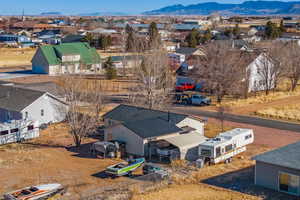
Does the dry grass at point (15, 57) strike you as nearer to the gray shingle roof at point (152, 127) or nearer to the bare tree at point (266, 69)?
the bare tree at point (266, 69)

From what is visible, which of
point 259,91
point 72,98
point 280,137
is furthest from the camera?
point 259,91

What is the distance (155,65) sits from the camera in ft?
121

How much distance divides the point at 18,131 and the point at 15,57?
186 ft

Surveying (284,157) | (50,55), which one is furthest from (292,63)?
(50,55)

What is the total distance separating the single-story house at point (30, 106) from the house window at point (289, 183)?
1883cm

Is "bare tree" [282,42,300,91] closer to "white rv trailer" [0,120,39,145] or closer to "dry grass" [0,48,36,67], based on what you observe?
"white rv trailer" [0,120,39,145]

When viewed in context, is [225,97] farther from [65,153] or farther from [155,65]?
[65,153]

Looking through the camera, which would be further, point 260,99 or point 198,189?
point 260,99

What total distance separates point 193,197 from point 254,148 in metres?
9.16

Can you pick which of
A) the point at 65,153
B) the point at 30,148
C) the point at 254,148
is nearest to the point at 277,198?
the point at 254,148

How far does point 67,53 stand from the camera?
205ft

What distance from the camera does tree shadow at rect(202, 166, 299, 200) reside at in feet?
61.3

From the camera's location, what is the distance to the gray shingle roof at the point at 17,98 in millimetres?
31897

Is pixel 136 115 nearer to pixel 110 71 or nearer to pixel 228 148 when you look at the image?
pixel 228 148
